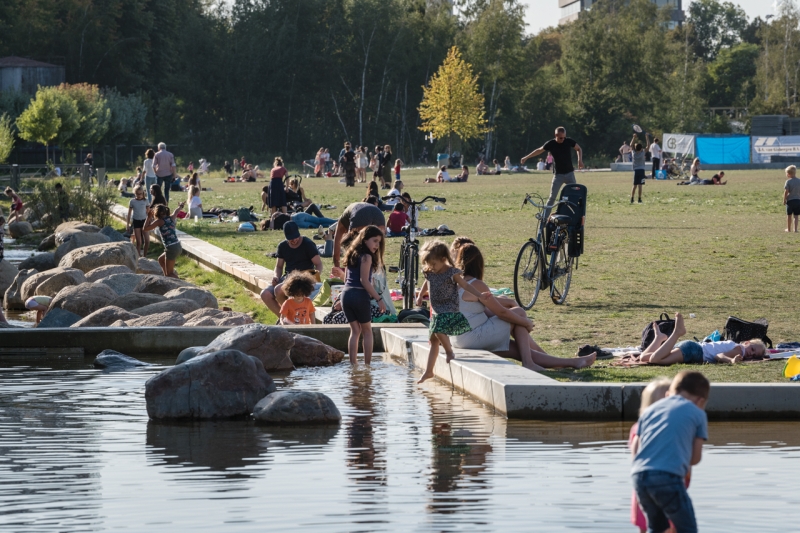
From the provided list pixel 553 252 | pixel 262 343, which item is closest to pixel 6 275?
pixel 553 252

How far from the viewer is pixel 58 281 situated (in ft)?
59.2

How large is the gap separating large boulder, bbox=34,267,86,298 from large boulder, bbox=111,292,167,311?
2.51 metres

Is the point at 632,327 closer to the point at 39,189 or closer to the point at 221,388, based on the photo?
the point at 221,388

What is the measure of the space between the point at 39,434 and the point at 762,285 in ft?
33.5

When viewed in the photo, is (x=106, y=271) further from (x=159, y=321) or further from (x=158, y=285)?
(x=159, y=321)

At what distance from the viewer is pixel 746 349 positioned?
10.2 meters

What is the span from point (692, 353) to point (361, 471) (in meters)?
3.94

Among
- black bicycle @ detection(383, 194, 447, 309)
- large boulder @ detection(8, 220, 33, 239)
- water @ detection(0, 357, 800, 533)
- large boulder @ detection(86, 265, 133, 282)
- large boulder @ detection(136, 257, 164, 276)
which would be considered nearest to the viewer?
water @ detection(0, 357, 800, 533)

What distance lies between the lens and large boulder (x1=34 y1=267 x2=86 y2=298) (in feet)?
58.7

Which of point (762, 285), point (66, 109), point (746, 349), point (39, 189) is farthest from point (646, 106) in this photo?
point (746, 349)

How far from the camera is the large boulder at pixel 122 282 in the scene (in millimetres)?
17391

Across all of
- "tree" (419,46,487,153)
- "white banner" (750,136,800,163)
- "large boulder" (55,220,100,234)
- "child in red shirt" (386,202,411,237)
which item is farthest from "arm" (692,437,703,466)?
"tree" (419,46,487,153)

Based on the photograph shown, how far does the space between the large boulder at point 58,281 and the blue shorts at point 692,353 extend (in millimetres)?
10226

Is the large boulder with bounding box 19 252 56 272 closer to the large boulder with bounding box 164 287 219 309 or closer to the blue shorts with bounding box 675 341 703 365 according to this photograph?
the large boulder with bounding box 164 287 219 309
